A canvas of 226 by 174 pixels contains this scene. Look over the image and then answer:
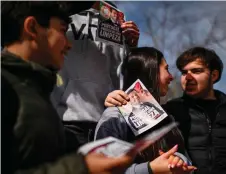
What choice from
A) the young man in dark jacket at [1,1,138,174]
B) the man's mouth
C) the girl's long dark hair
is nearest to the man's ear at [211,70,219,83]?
the man's mouth

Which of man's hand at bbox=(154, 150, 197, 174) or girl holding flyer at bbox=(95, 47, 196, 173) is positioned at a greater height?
girl holding flyer at bbox=(95, 47, 196, 173)

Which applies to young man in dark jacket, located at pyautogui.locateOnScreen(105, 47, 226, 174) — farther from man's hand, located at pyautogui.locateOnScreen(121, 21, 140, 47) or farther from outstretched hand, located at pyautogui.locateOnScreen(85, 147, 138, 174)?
outstretched hand, located at pyautogui.locateOnScreen(85, 147, 138, 174)

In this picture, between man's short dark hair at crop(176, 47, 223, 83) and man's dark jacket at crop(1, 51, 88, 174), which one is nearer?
man's dark jacket at crop(1, 51, 88, 174)

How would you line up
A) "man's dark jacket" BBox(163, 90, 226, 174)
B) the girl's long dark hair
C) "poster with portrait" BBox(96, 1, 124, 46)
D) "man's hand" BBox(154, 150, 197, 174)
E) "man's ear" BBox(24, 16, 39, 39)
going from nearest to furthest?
"man's ear" BBox(24, 16, 39, 39) < "man's hand" BBox(154, 150, 197, 174) < "poster with portrait" BBox(96, 1, 124, 46) < the girl's long dark hair < "man's dark jacket" BBox(163, 90, 226, 174)

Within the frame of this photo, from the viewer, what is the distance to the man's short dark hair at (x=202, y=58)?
2131 mm

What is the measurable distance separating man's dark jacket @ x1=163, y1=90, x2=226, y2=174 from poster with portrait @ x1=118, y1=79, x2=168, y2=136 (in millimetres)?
478

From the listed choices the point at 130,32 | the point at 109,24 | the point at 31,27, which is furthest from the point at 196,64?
the point at 31,27

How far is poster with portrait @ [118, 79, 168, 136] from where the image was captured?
4.71 ft

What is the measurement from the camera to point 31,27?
37.8 inches

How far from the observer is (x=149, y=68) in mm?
1709

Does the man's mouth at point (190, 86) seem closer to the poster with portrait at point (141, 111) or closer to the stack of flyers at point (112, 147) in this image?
the poster with portrait at point (141, 111)

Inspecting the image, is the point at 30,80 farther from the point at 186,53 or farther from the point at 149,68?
the point at 186,53

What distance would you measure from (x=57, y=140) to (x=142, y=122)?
63cm

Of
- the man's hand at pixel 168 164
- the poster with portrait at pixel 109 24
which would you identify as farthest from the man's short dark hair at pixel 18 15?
the man's hand at pixel 168 164
